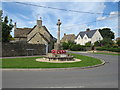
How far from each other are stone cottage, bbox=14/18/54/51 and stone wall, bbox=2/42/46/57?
12799mm

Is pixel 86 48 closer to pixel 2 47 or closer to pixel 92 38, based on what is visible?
pixel 92 38

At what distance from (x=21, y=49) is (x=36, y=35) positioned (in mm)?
15989

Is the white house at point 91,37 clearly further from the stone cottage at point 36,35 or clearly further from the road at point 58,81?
the road at point 58,81

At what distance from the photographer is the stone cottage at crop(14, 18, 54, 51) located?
121 feet

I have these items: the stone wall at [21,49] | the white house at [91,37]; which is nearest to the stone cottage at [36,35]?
the stone wall at [21,49]

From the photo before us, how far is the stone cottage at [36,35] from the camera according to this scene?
121 ft

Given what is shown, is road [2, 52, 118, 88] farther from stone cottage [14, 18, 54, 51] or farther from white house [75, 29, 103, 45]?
white house [75, 29, 103, 45]

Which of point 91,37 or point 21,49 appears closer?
point 21,49

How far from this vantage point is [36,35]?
37.1 m

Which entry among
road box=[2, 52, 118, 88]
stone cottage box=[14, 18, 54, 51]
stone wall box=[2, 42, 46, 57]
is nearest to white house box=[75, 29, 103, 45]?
stone cottage box=[14, 18, 54, 51]

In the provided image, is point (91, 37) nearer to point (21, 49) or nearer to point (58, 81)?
point (21, 49)

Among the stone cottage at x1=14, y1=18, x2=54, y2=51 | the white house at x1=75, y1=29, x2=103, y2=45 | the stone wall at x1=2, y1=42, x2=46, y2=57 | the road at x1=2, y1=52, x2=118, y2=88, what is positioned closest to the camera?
the road at x1=2, y1=52, x2=118, y2=88

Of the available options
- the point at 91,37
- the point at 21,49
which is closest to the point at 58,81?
the point at 21,49

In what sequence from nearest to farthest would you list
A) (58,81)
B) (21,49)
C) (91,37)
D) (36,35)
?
(58,81)
(21,49)
(36,35)
(91,37)
